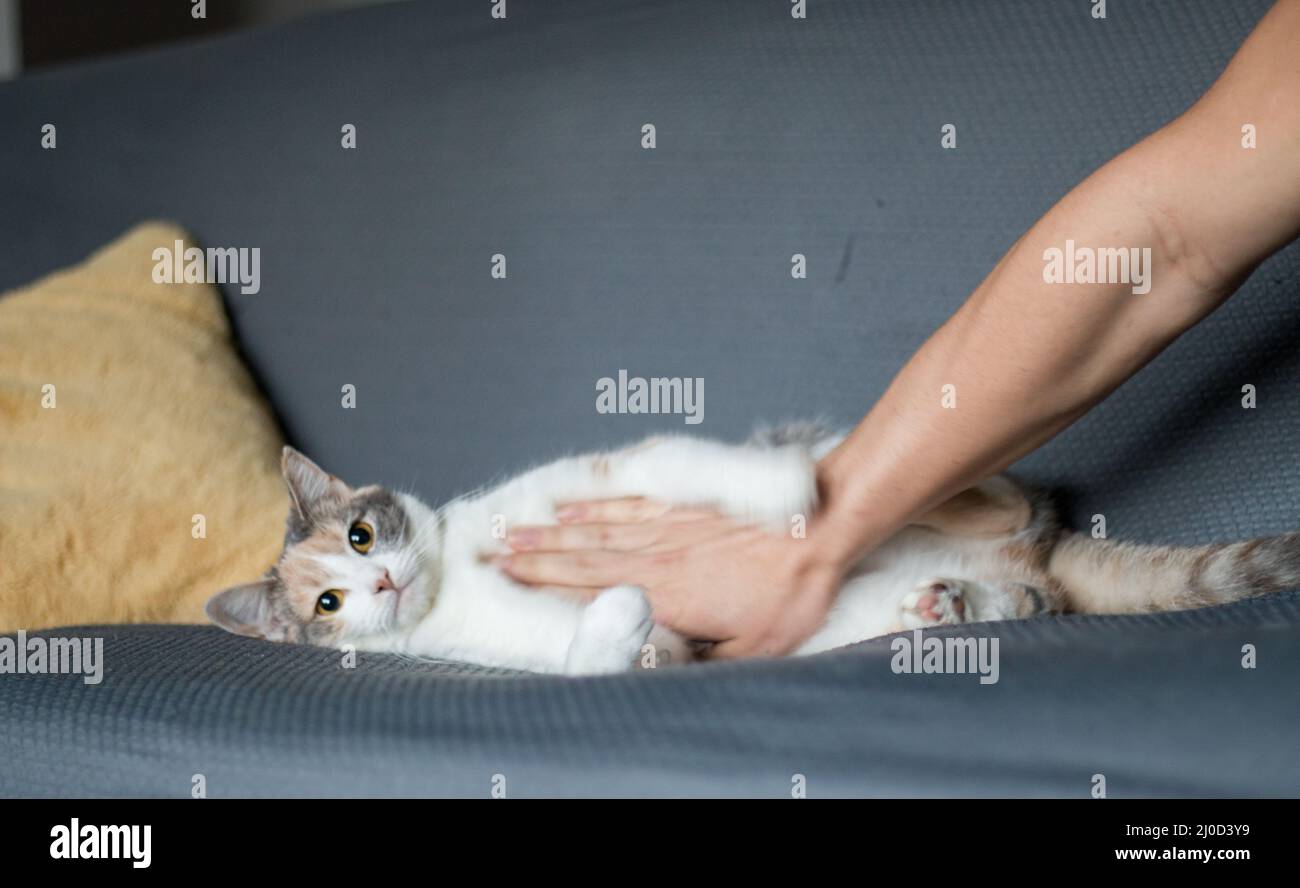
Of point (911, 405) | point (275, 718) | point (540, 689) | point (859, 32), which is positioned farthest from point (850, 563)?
point (859, 32)

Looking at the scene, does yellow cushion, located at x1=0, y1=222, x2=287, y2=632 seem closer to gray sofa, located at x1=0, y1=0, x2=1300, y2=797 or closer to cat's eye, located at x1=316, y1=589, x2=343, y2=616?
gray sofa, located at x1=0, y1=0, x2=1300, y2=797

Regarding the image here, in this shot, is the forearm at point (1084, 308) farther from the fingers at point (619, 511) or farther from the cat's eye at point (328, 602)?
the cat's eye at point (328, 602)

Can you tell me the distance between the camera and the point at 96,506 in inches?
61.6

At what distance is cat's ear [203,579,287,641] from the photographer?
1357 mm

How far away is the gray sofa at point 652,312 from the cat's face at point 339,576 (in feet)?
0.37

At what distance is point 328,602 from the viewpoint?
137 centimetres

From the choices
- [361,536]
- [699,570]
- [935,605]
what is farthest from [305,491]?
[935,605]

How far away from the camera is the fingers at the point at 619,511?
50.4 inches

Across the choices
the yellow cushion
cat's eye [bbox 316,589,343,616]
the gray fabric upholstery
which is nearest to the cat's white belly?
cat's eye [bbox 316,589,343,616]

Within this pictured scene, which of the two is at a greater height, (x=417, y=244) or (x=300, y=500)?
(x=417, y=244)

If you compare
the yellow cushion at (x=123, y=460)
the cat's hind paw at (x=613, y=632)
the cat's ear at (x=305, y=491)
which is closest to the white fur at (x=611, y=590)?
the cat's hind paw at (x=613, y=632)

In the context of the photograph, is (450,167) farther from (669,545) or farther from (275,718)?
(275,718)

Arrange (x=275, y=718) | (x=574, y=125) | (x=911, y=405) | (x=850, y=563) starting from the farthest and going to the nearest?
(x=574, y=125)
(x=850, y=563)
(x=911, y=405)
(x=275, y=718)
